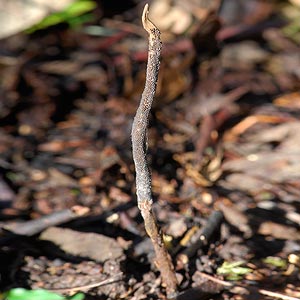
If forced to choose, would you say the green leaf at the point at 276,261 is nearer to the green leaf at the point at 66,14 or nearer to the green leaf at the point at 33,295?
the green leaf at the point at 33,295

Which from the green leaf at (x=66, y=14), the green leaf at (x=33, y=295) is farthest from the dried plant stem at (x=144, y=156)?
the green leaf at (x=66, y=14)

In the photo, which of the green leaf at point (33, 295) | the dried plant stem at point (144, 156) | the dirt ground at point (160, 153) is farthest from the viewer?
the dirt ground at point (160, 153)

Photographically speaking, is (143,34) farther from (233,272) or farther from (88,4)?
(233,272)

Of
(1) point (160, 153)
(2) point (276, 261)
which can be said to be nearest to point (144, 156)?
(2) point (276, 261)

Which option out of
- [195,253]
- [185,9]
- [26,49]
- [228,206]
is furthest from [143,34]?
[195,253]

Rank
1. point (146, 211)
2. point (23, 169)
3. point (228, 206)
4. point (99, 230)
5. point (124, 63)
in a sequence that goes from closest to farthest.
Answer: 1. point (146, 211)
2. point (99, 230)
3. point (228, 206)
4. point (23, 169)
5. point (124, 63)

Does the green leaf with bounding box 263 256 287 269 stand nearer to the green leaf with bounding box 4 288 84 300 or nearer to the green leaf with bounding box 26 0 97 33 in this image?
the green leaf with bounding box 4 288 84 300

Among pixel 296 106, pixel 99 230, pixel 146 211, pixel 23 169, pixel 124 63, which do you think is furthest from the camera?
pixel 124 63
